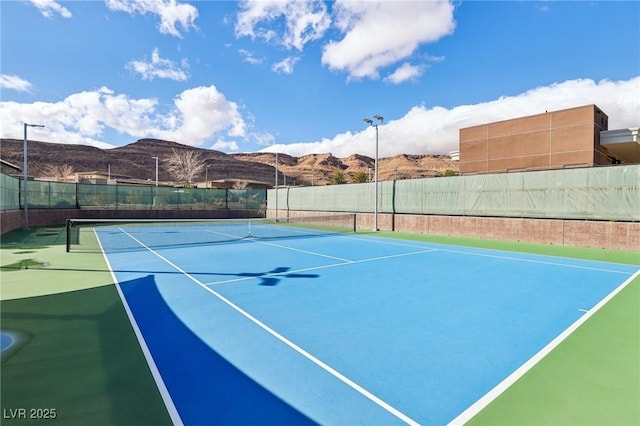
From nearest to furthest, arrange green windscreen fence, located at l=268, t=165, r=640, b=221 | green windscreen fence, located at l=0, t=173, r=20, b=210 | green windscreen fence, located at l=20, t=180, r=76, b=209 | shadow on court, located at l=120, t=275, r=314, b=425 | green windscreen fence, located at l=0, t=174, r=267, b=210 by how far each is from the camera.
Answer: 1. shadow on court, located at l=120, t=275, r=314, b=425
2. green windscreen fence, located at l=268, t=165, r=640, b=221
3. green windscreen fence, located at l=0, t=173, r=20, b=210
4. green windscreen fence, located at l=0, t=174, r=267, b=210
5. green windscreen fence, located at l=20, t=180, r=76, b=209

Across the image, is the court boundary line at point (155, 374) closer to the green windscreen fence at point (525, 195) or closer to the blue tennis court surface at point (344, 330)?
the blue tennis court surface at point (344, 330)

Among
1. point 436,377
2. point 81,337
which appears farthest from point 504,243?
point 81,337

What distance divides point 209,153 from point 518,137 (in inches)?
4589

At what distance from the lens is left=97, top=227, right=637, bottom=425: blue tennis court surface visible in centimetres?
295

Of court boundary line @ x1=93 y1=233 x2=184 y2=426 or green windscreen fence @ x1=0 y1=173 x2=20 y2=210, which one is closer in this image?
court boundary line @ x1=93 y1=233 x2=184 y2=426

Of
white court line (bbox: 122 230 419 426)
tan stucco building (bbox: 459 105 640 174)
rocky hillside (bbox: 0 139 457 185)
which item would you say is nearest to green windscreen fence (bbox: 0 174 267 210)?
white court line (bbox: 122 230 419 426)

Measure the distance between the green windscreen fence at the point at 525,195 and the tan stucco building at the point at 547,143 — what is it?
14091mm

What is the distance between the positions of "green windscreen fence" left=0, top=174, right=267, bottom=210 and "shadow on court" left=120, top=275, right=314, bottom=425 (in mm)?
18037

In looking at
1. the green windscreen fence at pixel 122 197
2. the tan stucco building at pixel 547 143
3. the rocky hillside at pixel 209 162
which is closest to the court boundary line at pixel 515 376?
the green windscreen fence at pixel 122 197

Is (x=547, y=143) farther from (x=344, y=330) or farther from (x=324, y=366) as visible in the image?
(x=324, y=366)

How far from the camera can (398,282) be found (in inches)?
290

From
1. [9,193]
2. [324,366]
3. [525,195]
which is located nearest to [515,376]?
[324,366]

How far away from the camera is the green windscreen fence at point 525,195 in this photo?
12.7 metres

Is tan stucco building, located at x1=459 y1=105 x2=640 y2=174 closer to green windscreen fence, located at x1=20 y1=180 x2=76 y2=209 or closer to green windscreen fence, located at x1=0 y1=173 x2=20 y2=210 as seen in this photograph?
green windscreen fence, located at x1=0 y1=173 x2=20 y2=210
